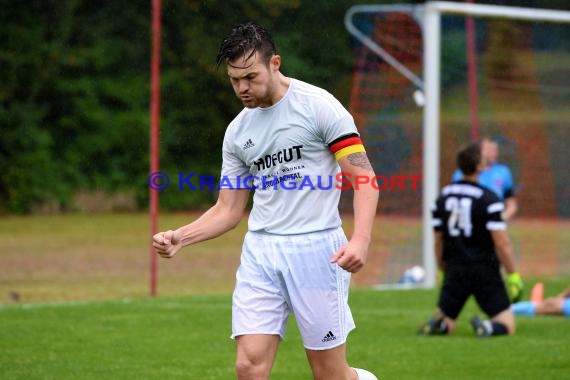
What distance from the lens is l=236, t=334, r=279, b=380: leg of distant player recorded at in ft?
16.8

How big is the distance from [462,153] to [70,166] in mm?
17990

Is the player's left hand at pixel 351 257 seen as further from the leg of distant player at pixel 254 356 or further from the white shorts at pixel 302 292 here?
the leg of distant player at pixel 254 356

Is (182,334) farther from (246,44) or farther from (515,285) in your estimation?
(246,44)

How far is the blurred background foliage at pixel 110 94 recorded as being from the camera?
25359 millimetres

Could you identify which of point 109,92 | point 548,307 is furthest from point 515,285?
point 109,92

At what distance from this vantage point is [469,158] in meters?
9.27

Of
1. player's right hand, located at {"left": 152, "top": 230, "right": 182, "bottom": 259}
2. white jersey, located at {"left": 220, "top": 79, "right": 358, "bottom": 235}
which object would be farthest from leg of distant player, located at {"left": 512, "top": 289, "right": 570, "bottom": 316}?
player's right hand, located at {"left": 152, "top": 230, "right": 182, "bottom": 259}

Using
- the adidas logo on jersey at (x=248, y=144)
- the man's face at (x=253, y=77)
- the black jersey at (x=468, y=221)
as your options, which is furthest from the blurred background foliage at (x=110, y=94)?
the man's face at (x=253, y=77)

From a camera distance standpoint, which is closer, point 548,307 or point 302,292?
point 302,292

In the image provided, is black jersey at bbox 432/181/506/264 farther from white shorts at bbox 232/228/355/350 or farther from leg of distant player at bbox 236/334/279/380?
leg of distant player at bbox 236/334/279/380

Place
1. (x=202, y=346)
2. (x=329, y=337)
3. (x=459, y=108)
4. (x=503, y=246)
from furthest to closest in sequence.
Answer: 1. (x=459, y=108)
2. (x=503, y=246)
3. (x=202, y=346)
4. (x=329, y=337)

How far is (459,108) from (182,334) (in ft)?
54.8

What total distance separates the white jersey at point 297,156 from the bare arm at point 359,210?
0.13 metres

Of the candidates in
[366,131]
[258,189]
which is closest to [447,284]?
[258,189]
